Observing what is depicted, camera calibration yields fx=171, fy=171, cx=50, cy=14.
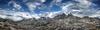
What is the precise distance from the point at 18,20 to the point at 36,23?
437 millimetres

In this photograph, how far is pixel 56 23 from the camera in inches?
159

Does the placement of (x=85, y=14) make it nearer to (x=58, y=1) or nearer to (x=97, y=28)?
(x=97, y=28)

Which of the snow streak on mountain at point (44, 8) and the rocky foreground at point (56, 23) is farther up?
the snow streak on mountain at point (44, 8)

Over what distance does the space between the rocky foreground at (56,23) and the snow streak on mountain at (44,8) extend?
3.7 inches

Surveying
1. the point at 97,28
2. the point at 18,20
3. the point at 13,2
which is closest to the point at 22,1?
the point at 13,2

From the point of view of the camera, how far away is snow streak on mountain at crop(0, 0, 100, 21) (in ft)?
13.0

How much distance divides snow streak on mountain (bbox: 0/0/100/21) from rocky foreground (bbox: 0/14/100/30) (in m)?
0.09

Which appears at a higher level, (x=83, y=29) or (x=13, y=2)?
(x=13, y=2)

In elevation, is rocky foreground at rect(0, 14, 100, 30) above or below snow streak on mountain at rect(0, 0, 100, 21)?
below

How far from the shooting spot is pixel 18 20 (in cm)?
408

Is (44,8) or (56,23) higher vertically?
(44,8)

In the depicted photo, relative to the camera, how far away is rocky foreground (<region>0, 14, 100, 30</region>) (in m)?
3.96

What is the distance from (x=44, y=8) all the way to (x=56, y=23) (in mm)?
452

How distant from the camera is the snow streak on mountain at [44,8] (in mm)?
3955
